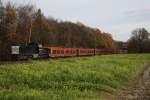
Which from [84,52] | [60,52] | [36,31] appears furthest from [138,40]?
[60,52]

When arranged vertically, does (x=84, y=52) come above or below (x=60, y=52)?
below

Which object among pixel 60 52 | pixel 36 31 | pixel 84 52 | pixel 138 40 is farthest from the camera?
pixel 138 40

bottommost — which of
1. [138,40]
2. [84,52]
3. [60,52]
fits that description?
[84,52]

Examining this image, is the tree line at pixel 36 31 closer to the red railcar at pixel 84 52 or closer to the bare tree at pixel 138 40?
the red railcar at pixel 84 52

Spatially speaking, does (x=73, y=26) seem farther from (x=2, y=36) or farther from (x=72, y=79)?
(x=72, y=79)

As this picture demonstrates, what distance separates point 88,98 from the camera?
13.4 m

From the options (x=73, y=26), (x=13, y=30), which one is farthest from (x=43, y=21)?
(x=73, y=26)

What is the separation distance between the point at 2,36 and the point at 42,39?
18929 mm

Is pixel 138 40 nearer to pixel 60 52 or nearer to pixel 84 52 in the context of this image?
pixel 84 52

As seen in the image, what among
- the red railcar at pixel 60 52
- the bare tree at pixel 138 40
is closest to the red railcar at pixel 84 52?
the red railcar at pixel 60 52

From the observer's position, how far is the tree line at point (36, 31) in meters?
61.5

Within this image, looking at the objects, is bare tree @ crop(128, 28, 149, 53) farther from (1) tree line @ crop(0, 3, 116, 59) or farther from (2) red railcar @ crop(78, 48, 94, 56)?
(2) red railcar @ crop(78, 48, 94, 56)

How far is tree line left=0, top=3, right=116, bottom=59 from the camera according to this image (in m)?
61.5

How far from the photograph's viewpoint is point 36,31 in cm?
7806
